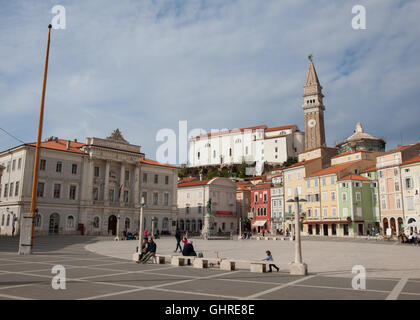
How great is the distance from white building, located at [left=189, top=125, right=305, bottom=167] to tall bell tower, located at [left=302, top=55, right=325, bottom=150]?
1200 centimetres

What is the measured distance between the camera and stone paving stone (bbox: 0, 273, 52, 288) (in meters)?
10.9

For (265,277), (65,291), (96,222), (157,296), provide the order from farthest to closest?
1. (96,222)
2. (265,277)
3. (65,291)
4. (157,296)

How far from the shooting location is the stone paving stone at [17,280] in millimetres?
10859

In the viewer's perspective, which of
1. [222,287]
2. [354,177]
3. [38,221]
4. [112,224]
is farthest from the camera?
[354,177]

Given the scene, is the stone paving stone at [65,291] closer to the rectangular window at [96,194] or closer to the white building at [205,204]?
the rectangular window at [96,194]

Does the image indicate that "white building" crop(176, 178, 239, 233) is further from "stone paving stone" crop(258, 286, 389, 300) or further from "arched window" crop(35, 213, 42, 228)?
"stone paving stone" crop(258, 286, 389, 300)

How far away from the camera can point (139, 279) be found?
1220 cm

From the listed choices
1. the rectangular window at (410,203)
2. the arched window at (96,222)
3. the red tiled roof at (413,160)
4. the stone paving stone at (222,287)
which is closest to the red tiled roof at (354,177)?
the red tiled roof at (413,160)

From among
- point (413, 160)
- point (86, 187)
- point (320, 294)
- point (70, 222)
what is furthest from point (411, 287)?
point (86, 187)

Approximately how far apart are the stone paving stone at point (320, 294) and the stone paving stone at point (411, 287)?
0.95 m

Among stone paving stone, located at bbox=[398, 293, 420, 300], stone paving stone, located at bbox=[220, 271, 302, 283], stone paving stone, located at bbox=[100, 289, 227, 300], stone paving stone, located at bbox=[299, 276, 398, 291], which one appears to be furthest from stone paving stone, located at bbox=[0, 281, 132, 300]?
stone paving stone, located at bbox=[398, 293, 420, 300]

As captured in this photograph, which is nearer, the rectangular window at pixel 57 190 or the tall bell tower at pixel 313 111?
the rectangular window at pixel 57 190

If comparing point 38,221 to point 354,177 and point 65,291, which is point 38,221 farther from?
point 354,177

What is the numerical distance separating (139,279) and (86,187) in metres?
43.5
